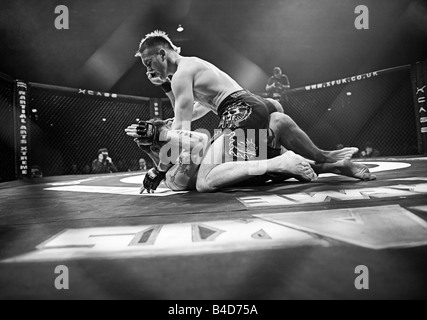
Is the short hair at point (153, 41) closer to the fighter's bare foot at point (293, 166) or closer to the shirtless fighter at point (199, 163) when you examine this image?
the shirtless fighter at point (199, 163)

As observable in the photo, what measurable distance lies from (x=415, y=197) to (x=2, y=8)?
250 inches

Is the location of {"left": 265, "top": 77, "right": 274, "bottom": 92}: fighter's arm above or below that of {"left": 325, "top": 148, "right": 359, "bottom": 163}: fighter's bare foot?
above

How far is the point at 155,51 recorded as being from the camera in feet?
6.62

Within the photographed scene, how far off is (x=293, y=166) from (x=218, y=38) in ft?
21.1

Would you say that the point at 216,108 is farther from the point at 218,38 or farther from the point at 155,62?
the point at 218,38

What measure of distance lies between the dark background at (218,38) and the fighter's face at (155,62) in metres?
4.15

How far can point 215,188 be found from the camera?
183 centimetres

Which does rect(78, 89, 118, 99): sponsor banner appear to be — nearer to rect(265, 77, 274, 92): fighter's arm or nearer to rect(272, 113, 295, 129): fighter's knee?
rect(265, 77, 274, 92): fighter's arm

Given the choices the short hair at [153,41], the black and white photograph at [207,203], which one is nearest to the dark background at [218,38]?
the black and white photograph at [207,203]

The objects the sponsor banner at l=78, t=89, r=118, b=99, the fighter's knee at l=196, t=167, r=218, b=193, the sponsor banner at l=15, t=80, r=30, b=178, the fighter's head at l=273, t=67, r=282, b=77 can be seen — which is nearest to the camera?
the fighter's knee at l=196, t=167, r=218, b=193

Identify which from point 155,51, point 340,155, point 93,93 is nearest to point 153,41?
point 155,51

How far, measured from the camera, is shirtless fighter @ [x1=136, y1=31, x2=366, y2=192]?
1852 mm

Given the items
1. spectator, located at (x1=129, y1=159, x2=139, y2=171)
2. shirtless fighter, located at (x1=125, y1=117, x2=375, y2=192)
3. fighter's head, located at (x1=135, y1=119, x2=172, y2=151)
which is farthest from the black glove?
spectator, located at (x1=129, y1=159, x2=139, y2=171)

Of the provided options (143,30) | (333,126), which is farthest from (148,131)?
(333,126)
